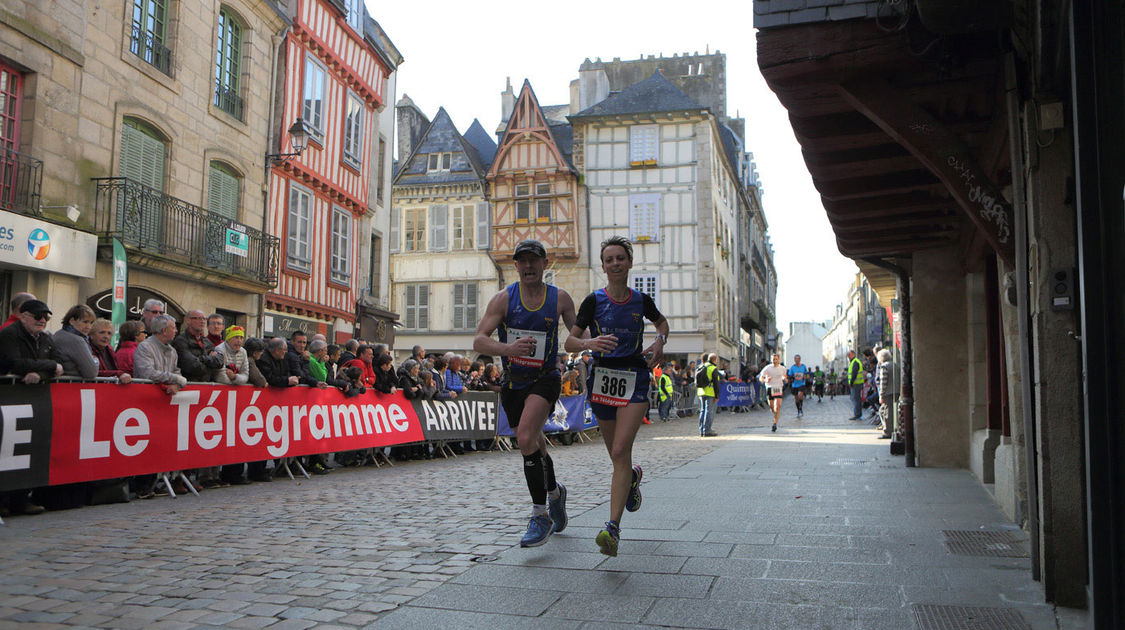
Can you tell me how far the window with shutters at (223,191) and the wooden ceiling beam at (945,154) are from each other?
15.4 metres

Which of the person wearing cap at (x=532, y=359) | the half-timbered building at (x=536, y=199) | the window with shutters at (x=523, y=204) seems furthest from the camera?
the window with shutters at (x=523, y=204)

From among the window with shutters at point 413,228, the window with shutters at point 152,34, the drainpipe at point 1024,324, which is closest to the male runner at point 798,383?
the window with shutters at point 152,34

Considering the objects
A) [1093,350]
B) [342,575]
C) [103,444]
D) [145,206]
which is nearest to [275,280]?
[145,206]

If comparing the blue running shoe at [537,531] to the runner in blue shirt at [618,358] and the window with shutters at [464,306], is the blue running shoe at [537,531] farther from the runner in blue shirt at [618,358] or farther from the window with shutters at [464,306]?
the window with shutters at [464,306]

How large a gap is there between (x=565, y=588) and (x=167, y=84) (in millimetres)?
15375

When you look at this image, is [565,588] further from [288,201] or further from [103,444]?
[288,201]

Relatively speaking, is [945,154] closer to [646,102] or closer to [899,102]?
[899,102]

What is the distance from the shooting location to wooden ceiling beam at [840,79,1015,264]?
4.78 m

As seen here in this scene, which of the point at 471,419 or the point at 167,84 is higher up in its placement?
the point at 167,84

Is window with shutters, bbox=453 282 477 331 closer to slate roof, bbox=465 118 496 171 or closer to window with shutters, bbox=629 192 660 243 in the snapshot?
slate roof, bbox=465 118 496 171

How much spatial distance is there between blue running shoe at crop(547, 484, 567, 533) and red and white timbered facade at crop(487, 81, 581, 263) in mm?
31700

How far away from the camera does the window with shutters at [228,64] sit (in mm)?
18406

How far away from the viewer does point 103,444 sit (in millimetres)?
7594

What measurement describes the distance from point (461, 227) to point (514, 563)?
117 ft
